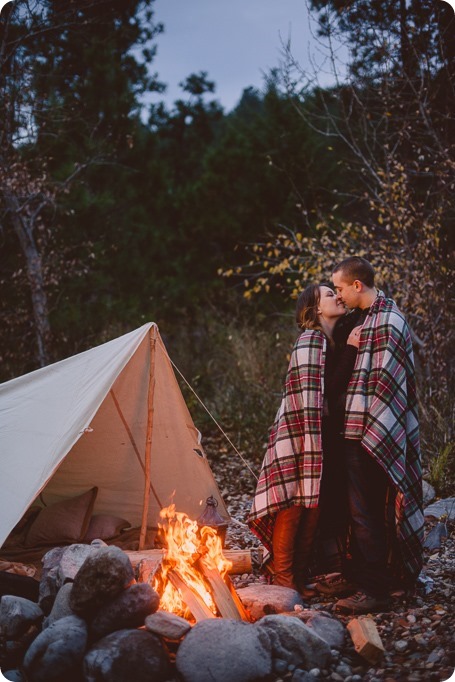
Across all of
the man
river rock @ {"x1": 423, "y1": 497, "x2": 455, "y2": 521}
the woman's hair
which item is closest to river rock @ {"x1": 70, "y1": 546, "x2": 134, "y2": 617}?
the man

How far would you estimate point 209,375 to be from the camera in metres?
9.10

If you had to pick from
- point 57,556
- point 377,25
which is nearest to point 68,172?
point 377,25

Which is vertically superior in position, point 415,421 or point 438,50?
point 438,50

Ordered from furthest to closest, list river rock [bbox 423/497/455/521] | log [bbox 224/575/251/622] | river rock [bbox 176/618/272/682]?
river rock [bbox 423/497/455/521]
log [bbox 224/575/251/622]
river rock [bbox 176/618/272/682]

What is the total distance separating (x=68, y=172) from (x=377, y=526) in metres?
7.53

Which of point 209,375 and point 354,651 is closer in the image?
point 354,651

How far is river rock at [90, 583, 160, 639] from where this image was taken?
3.04 metres

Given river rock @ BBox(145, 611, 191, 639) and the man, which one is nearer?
river rock @ BBox(145, 611, 191, 639)

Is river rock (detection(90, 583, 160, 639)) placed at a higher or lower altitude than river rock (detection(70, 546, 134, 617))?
lower

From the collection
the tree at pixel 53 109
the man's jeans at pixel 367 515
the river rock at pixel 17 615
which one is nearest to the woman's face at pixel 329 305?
the man's jeans at pixel 367 515

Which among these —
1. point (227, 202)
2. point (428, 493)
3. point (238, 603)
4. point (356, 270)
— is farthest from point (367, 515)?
point (227, 202)

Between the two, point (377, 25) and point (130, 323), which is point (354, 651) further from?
point (130, 323)

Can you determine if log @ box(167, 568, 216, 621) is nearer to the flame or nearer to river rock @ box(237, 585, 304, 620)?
the flame

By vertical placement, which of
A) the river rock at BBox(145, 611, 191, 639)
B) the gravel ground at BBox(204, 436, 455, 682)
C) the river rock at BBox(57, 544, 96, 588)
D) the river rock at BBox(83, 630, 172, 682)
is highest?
the river rock at BBox(57, 544, 96, 588)
